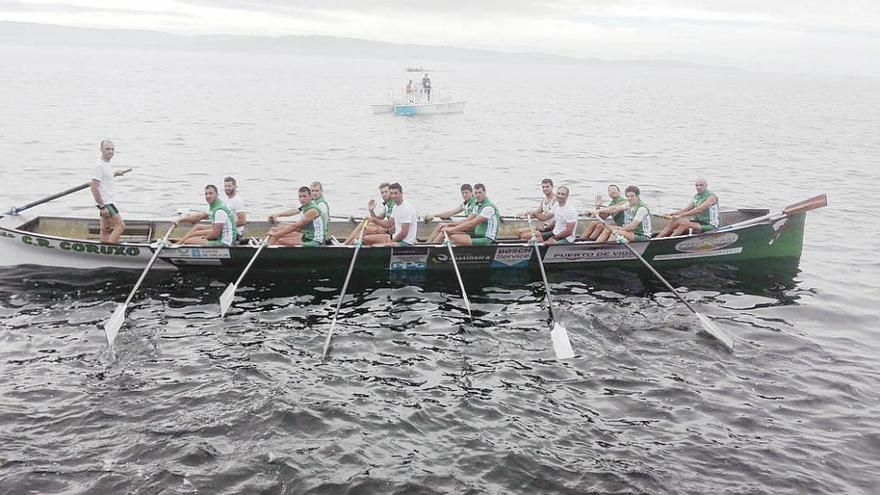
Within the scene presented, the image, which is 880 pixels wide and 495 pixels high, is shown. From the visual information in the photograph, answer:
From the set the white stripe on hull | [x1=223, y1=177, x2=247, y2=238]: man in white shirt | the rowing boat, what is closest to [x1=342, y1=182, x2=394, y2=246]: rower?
the rowing boat

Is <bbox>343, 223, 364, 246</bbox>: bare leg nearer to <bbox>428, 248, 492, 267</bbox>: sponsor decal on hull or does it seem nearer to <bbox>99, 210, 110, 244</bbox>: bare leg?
<bbox>428, 248, 492, 267</bbox>: sponsor decal on hull

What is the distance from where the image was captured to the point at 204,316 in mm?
14141

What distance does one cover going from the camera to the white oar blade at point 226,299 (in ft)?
45.9

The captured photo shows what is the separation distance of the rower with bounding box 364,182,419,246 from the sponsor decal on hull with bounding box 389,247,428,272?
0.16 m

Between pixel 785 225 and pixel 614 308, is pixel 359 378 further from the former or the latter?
pixel 785 225

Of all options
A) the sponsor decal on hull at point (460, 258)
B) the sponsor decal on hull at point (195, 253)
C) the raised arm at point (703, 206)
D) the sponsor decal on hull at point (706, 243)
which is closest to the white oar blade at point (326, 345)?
the sponsor decal on hull at point (460, 258)

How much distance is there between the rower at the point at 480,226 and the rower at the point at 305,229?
2.80 m

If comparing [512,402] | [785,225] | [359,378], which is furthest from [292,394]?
[785,225]

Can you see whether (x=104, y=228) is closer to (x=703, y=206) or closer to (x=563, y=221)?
(x=563, y=221)

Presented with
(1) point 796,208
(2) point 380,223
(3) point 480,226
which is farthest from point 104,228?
(1) point 796,208

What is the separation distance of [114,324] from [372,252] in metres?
5.65

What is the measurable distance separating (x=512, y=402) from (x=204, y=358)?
5.22 meters

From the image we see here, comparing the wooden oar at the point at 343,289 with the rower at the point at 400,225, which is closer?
the wooden oar at the point at 343,289

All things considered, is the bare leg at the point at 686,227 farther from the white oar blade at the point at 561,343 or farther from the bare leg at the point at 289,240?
the bare leg at the point at 289,240
